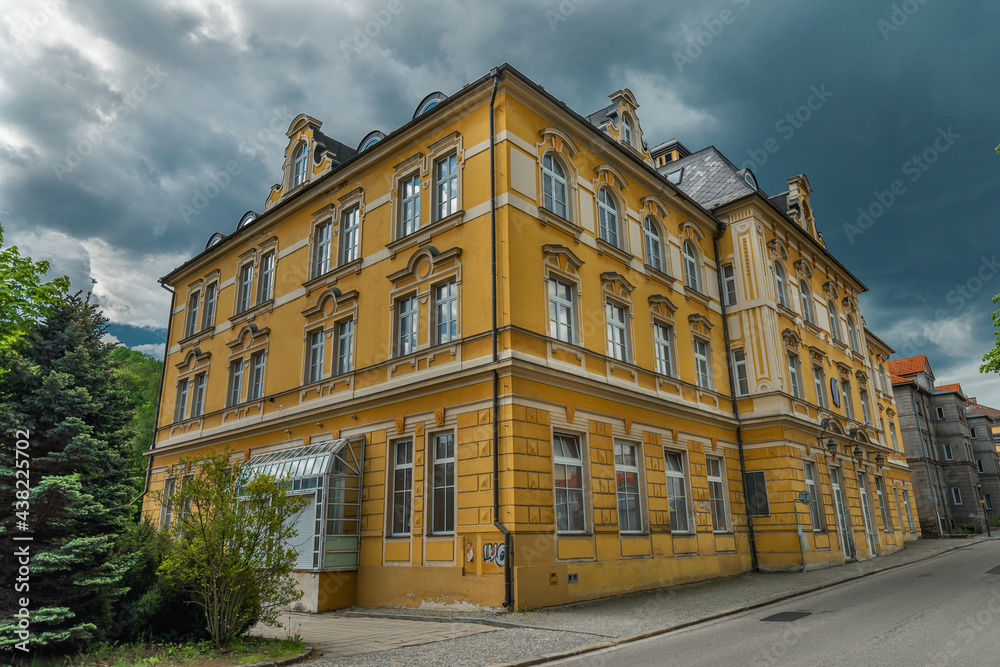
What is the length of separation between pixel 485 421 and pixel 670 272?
981 cm

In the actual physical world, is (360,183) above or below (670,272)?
above

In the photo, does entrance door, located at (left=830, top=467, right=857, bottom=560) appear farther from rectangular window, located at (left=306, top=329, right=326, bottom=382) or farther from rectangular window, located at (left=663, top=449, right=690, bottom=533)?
rectangular window, located at (left=306, top=329, right=326, bottom=382)

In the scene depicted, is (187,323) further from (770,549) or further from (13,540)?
(770,549)

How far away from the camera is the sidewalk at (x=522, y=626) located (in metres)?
8.76

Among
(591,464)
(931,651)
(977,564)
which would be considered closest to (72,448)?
(591,464)

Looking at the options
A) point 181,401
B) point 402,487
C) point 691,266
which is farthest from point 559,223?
point 181,401

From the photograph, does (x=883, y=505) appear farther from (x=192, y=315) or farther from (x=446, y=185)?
(x=192, y=315)

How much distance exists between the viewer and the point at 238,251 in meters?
24.2

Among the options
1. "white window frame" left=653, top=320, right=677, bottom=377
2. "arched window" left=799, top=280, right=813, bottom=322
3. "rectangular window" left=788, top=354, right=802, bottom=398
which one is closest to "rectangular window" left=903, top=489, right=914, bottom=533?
"arched window" left=799, top=280, right=813, bottom=322

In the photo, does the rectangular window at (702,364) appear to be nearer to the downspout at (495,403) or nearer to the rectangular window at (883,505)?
the downspout at (495,403)

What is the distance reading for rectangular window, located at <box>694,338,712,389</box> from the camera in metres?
20.7

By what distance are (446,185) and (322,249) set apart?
19.1 ft

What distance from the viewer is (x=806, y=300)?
1045 inches

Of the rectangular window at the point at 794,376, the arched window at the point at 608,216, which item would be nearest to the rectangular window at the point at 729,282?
the rectangular window at the point at 794,376
